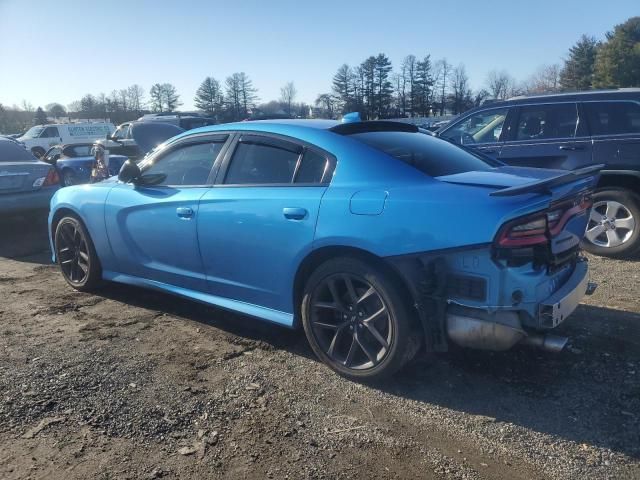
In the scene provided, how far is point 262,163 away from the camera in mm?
3969

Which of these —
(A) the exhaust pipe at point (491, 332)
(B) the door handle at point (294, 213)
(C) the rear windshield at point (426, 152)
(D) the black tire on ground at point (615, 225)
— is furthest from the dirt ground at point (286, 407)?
(D) the black tire on ground at point (615, 225)

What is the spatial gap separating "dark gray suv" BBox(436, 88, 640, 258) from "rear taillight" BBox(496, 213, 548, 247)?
11.3 ft

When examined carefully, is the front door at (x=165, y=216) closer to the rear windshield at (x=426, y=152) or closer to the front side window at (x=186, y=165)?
the front side window at (x=186, y=165)

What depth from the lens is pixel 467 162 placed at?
3.87 meters

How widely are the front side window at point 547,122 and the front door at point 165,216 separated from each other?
13.4ft

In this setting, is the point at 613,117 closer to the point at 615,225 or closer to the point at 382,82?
the point at 615,225

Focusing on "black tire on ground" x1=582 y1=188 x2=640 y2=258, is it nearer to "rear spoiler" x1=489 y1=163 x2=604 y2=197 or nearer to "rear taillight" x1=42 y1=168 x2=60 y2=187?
"rear spoiler" x1=489 y1=163 x2=604 y2=197

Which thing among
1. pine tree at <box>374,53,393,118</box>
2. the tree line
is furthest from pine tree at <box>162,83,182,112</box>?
pine tree at <box>374,53,393,118</box>

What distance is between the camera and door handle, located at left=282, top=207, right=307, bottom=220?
352 centimetres

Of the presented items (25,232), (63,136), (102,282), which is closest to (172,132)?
(25,232)

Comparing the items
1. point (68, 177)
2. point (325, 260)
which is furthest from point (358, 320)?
point (68, 177)

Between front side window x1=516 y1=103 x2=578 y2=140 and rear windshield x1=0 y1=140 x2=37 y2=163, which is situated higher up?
front side window x1=516 y1=103 x2=578 y2=140

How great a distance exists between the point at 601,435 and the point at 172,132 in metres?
11.3

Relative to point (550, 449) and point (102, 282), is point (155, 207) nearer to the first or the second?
point (102, 282)
